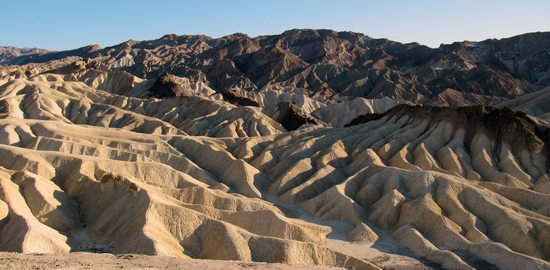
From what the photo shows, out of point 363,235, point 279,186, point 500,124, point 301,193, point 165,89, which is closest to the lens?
point 363,235

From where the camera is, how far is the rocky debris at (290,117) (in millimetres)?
104875

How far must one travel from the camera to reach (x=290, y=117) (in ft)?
354

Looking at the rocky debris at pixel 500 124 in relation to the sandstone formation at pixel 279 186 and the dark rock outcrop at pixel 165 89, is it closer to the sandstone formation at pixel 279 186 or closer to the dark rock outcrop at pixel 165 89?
the sandstone formation at pixel 279 186

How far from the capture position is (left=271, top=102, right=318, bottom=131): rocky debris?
105m

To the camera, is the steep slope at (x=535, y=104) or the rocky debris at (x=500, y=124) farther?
the steep slope at (x=535, y=104)

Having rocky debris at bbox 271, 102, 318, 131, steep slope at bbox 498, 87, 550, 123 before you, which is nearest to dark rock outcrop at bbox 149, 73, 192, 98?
rocky debris at bbox 271, 102, 318, 131

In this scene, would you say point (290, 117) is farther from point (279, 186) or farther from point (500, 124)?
point (279, 186)

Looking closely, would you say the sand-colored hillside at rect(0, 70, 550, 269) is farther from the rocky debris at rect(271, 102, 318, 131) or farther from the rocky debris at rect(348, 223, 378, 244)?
the rocky debris at rect(271, 102, 318, 131)

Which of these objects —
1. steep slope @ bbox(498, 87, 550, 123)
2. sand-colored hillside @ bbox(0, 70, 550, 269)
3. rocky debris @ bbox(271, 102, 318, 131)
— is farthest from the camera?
steep slope @ bbox(498, 87, 550, 123)

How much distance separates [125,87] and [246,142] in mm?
69426

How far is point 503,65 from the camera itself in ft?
650

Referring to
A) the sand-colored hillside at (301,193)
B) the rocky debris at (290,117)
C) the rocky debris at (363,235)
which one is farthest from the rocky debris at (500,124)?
the rocky debris at (290,117)

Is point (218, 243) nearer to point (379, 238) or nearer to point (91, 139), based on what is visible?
point (379, 238)

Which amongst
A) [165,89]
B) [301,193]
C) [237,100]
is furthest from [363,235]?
[165,89]
